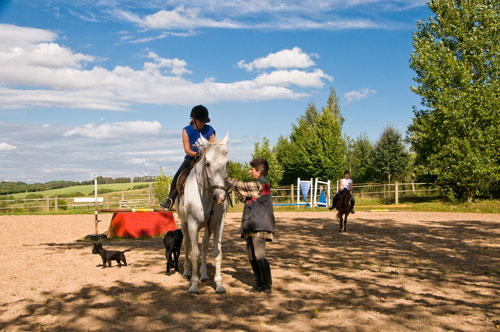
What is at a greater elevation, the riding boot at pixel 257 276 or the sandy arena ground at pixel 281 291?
the riding boot at pixel 257 276

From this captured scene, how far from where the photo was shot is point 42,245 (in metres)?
13.2

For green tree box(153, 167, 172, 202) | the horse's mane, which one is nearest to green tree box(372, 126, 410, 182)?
green tree box(153, 167, 172, 202)

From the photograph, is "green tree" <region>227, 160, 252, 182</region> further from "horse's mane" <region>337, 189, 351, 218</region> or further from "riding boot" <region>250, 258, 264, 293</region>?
"riding boot" <region>250, 258, 264, 293</region>

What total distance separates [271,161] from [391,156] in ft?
44.2

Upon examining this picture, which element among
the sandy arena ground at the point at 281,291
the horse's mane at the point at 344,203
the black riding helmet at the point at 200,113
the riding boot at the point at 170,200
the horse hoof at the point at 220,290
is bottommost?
the sandy arena ground at the point at 281,291

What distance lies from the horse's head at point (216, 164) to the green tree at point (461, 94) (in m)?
26.0

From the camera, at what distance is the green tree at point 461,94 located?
28297mm

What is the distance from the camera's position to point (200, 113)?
7500 mm

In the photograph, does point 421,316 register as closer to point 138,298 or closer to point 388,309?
point 388,309

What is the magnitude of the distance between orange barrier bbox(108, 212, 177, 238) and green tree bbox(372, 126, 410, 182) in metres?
35.7

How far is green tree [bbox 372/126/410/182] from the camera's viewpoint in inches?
1806

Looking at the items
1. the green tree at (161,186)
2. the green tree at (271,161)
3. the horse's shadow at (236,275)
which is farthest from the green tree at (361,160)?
the horse's shadow at (236,275)

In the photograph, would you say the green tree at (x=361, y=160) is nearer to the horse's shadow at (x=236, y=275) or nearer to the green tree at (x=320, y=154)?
the green tree at (x=320, y=154)

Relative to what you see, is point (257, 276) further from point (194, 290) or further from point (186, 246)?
point (186, 246)
